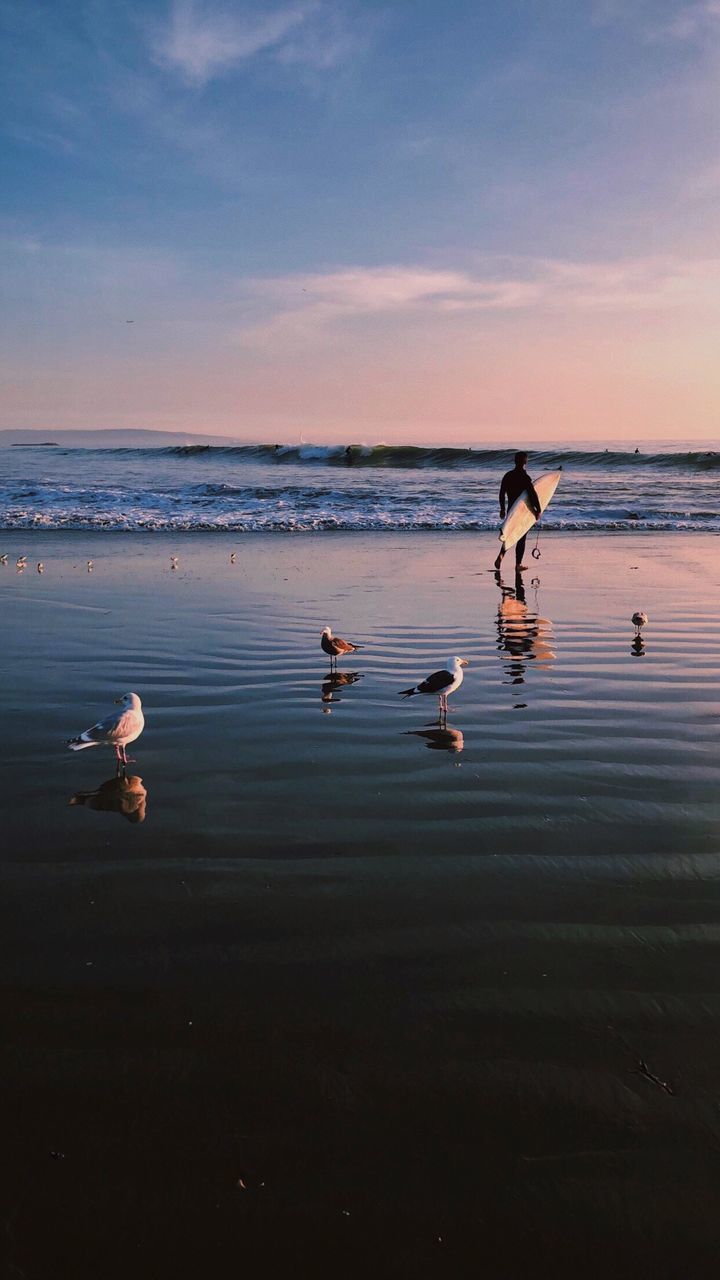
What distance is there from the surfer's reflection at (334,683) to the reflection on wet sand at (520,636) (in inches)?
50.9

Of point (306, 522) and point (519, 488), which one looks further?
point (306, 522)

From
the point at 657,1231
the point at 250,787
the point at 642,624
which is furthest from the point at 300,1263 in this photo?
the point at 642,624

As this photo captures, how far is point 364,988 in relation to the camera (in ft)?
9.40

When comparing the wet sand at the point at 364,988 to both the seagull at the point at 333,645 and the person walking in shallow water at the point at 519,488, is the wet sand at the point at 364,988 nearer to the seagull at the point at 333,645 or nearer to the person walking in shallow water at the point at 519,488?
the seagull at the point at 333,645

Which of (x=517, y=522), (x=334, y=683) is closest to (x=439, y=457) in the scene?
(x=517, y=522)

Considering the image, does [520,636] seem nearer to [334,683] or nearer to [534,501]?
[334,683]

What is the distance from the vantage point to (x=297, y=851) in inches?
152

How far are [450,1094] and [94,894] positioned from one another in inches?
67.1

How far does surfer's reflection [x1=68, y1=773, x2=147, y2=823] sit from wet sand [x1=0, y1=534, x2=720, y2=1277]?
22 millimetres

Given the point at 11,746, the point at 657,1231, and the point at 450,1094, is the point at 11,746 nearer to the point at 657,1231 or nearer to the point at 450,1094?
the point at 450,1094

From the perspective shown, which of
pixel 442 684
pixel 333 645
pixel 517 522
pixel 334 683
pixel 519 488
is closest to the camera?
pixel 442 684

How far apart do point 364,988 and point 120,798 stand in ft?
6.99

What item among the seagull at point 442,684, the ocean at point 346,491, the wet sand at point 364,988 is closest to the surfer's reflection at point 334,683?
the wet sand at point 364,988

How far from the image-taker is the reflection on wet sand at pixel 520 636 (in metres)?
7.91
